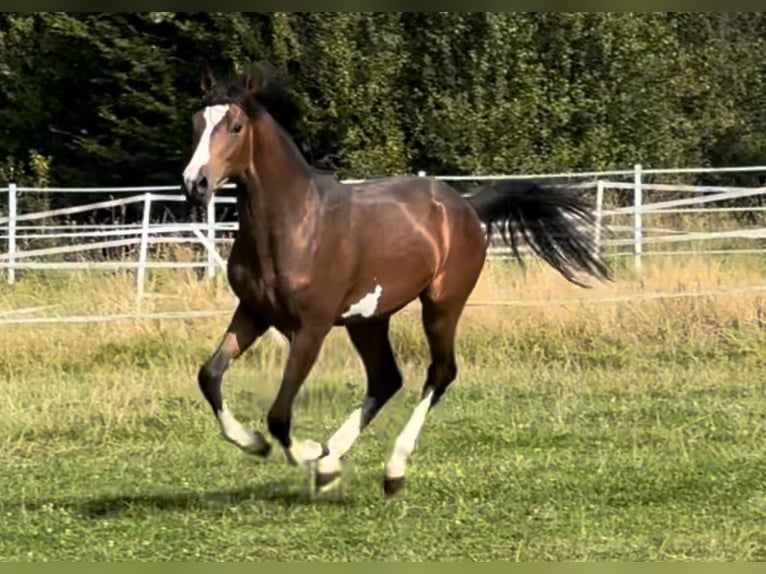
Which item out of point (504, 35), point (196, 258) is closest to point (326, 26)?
point (504, 35)

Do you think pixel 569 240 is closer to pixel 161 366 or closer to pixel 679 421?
pixel 679 421

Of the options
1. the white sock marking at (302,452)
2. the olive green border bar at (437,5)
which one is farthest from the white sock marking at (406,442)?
the olive green border bar at (437,5)

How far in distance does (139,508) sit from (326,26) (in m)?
13.8

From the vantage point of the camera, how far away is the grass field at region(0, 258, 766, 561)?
5.29 m

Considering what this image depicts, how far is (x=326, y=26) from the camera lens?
18953 mm

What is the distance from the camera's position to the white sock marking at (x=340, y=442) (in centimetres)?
607

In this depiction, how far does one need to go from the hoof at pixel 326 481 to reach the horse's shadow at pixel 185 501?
0.11ft

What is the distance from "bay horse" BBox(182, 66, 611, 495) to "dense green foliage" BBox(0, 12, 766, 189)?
12.2 m

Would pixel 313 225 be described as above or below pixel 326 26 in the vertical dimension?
below

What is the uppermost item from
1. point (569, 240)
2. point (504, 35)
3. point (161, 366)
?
point (504, 35)

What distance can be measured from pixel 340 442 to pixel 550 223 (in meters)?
2.00

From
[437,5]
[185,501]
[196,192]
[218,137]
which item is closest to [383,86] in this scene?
[437,5]

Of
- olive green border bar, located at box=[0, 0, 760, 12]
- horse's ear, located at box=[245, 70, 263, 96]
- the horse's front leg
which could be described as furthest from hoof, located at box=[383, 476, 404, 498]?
olive green border bar, located at box=[0, 0, 760, 12]

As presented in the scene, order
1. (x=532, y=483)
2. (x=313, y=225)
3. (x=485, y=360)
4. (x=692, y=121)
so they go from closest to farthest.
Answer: (x=313, y=225) → (x=532, y=483) → (x=485, y=360) → (x=692, y=121)
